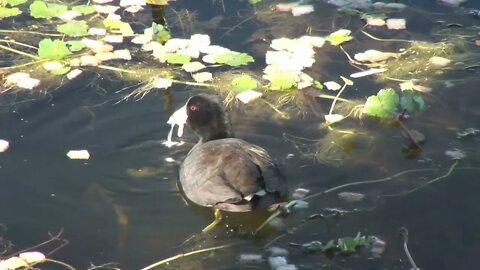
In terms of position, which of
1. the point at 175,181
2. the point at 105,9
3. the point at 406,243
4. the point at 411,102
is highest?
the point at 105,9

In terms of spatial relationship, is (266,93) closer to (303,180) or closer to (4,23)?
(303,180)

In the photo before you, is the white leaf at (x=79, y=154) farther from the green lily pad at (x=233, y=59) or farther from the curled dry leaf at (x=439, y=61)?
the curled dry leaf at (x=439, y=61)

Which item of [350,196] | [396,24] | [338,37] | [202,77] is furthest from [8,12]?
[350,196]

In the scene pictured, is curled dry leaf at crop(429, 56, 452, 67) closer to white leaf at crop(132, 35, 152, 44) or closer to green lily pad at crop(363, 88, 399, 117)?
green lily pad at crop(363, 88, 399, 117)

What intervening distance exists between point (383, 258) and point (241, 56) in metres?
2.30

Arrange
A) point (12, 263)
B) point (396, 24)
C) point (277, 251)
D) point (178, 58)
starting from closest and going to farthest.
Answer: point (12, 263), point (277, 251), point (178, 58), point (396, 24)

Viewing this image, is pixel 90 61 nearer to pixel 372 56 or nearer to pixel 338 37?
pixel 338 37

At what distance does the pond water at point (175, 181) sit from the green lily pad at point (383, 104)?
114 mm

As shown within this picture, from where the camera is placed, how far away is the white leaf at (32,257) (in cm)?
491

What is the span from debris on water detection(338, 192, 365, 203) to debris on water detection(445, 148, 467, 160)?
2.39 feet

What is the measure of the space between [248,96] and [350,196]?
1297mm

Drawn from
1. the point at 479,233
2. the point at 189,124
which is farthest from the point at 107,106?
the point at 479,233

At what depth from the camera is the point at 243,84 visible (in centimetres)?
649

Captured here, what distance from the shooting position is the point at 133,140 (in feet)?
19.6
